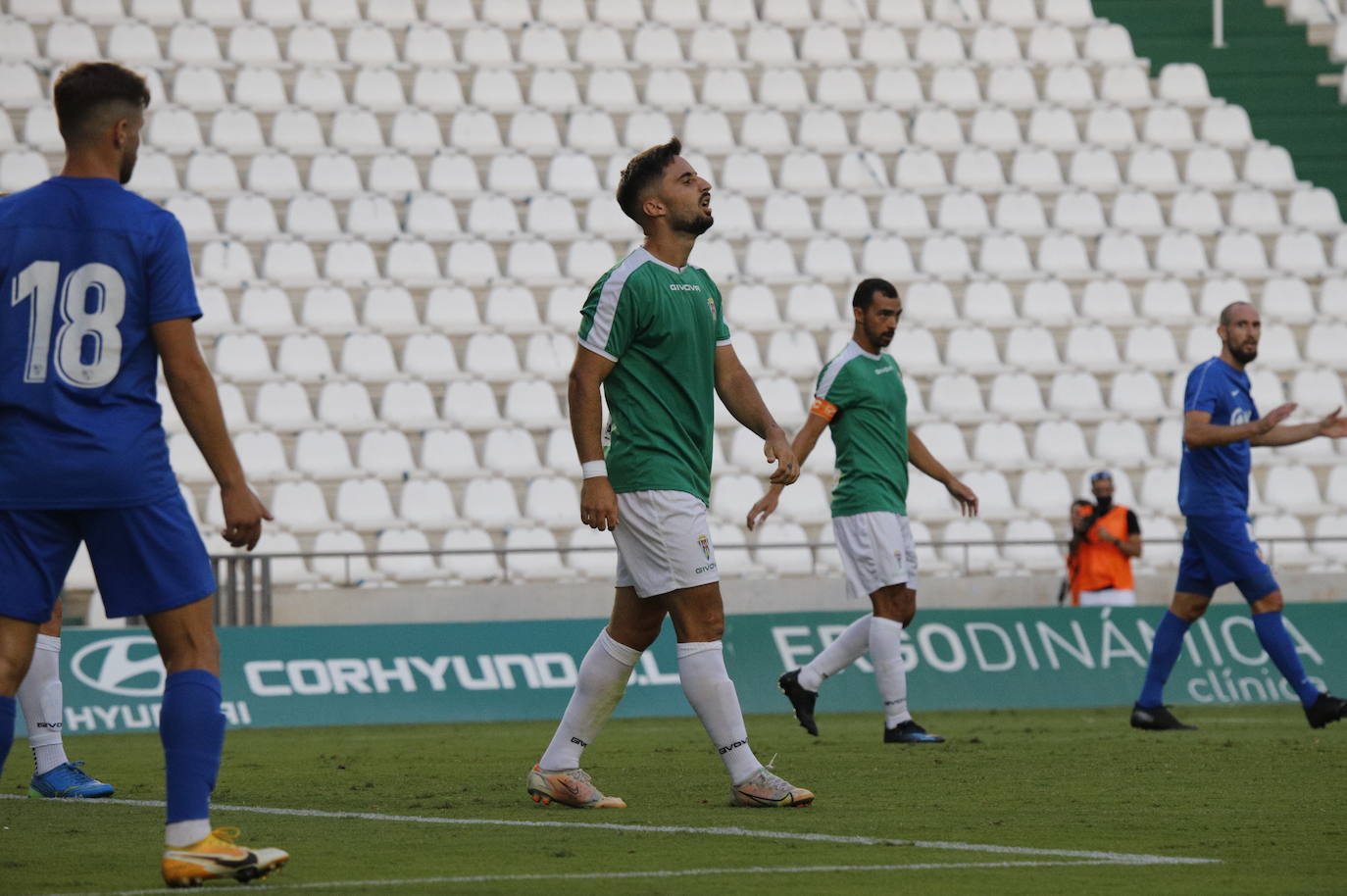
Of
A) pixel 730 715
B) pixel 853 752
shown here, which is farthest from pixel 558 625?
pixel 730 715

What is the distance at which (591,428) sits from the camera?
21.8ft

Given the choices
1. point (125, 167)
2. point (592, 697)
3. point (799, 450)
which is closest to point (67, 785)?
point (592, 697)

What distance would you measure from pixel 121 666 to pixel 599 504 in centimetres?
794

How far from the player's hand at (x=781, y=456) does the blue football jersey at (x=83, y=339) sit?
2396mm

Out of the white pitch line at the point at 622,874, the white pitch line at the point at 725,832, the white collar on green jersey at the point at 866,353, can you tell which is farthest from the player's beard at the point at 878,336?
the white pitch line at the point at 622,874

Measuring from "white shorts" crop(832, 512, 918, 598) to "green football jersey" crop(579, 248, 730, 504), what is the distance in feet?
11.8

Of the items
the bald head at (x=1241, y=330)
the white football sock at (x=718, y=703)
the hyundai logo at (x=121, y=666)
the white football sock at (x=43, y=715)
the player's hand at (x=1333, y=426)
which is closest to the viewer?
the white football sock at (x=718, y=703)

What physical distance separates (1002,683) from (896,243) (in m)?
6.67

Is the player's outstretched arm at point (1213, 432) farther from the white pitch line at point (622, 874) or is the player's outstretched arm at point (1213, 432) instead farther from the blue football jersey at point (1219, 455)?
the white pitch line at point (622, 874)

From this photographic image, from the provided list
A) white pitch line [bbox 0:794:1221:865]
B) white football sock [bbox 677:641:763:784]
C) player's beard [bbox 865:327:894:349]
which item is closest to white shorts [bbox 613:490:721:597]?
white football sock [bbox 677:641:763:784]

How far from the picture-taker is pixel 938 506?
18.1 meters

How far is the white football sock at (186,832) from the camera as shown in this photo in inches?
186

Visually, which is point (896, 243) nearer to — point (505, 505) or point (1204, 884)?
point (505, 505)

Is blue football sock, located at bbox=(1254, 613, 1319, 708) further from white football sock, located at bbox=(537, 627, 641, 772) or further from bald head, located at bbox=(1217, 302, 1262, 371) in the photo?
white football sock, located at bbox=(537, 627, 641, 772)
